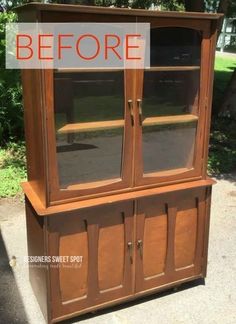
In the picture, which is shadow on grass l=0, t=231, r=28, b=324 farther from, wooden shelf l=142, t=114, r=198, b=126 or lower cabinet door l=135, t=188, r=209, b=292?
wooden shelf l=142, t=114, r=198, b=126

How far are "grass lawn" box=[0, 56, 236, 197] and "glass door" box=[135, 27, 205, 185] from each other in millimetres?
2380

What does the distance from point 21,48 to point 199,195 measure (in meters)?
1.52

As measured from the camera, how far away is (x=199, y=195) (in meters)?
2.93

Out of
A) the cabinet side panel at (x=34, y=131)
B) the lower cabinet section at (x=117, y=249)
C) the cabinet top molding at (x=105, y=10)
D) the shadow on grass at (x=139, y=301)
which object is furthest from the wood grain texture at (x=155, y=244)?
the cabinet top molding at (x=105, y=10)

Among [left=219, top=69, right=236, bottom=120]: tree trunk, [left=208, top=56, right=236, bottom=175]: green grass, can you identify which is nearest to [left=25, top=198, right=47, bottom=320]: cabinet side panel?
[left=208, top=56, right=236, bottom=175]: green grass

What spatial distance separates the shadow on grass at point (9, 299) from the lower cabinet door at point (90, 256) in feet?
1.05

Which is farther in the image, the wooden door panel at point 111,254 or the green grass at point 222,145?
the green grass at point 222,145

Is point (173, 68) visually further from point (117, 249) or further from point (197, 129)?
point (117, 249)

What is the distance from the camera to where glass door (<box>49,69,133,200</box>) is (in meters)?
2.41

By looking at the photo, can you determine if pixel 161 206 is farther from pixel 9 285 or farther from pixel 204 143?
pixel 9 285

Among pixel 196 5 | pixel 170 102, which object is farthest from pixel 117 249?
pixel 196 5

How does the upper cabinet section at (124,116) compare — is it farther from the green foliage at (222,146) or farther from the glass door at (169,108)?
the green foliage at (222,146)

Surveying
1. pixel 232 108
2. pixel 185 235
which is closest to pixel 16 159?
pixel 185 235

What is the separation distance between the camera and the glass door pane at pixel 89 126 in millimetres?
2402
